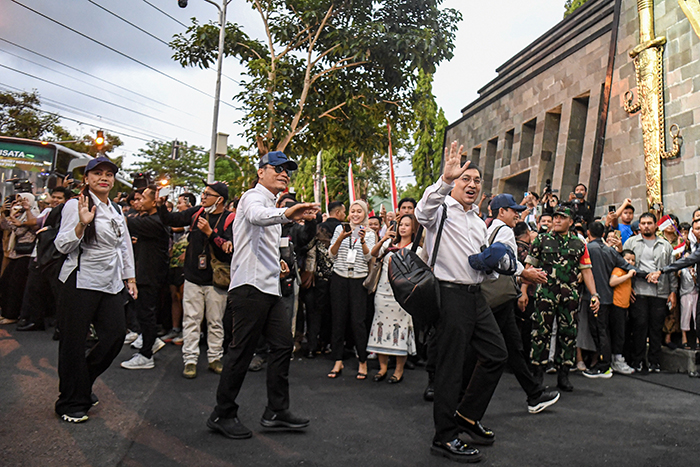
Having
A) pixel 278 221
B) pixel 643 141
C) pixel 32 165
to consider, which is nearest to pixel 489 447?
pixel 278 221

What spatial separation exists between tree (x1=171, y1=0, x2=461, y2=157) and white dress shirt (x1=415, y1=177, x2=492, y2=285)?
981 cm

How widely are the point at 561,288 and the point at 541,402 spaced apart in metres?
1.49

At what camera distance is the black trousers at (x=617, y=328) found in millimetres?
7848

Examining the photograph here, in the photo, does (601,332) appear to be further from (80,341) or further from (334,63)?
(334,63)

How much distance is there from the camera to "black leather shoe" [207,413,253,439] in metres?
4.31

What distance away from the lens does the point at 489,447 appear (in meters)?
4.34

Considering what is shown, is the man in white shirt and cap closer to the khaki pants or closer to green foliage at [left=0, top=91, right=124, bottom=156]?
the khaki pants

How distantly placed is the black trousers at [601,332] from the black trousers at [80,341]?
6.00 m

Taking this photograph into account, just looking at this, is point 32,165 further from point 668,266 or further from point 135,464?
point 668,266

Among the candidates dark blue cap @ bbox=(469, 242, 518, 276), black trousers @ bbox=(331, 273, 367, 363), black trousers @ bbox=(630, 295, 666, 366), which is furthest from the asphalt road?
dark blue cap @ bbox=(469, 242, 518, 276)

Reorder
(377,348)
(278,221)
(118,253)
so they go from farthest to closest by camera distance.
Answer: (377,348) < (118,253) < (278,221)

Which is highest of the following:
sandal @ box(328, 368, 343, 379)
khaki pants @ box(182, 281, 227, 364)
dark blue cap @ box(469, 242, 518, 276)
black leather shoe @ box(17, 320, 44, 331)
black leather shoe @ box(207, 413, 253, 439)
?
Result: dark blue cap @ box(469, 242, 518, 276)

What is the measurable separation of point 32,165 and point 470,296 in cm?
1516

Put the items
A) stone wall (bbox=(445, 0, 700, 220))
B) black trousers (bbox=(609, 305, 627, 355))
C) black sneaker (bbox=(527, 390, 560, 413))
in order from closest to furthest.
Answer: black sneaker (bbox=(527, 390, 560, 413)) → black trousers (bbox=(609, 305, 627, 355)) → stone wall (bbox=(445, 0, 700, 220))
